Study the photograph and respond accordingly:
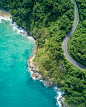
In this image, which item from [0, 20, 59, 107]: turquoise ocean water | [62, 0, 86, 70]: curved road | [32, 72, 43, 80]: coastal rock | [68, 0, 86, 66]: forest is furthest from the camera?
[32, 72, 43, 80]: coastal rock

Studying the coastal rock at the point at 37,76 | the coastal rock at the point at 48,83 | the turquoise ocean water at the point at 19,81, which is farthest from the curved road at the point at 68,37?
the turquoise ocean water at the point at 19,81

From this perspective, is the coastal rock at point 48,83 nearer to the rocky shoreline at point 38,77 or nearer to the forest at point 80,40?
the rocky shoreline at point 38,77

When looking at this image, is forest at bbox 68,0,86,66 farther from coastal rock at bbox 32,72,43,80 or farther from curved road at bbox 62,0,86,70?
coastal rock at bbox 32,72,43,80

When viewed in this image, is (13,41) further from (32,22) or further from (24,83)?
(24,83)

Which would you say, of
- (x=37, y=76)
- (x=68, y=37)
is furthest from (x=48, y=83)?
(x=68, y=37)

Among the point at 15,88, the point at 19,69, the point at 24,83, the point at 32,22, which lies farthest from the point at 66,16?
the point at 15,88

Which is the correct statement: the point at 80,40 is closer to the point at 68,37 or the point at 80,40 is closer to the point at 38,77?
the point at 68,37

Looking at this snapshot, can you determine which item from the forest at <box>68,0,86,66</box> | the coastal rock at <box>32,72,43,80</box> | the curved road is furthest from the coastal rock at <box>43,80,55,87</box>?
the forest at <box>68,0,86,66</box>
